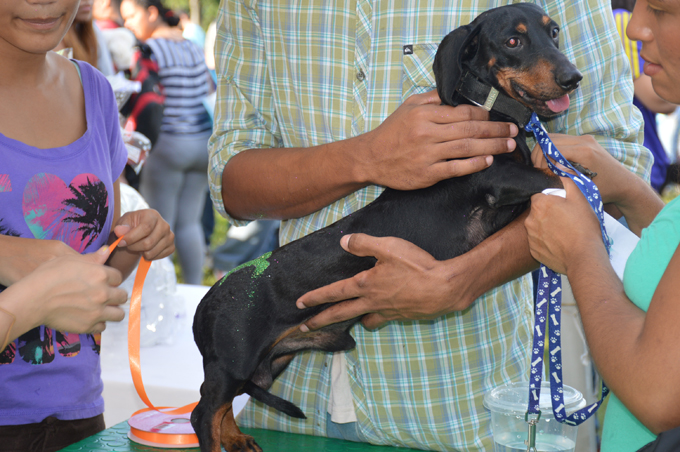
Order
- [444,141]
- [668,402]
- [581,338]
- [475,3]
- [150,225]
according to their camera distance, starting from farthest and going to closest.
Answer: [581,338] < [150,225] < [475,3] < [444,141] < [668,402]

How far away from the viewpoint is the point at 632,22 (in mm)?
1046

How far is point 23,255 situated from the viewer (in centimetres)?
132

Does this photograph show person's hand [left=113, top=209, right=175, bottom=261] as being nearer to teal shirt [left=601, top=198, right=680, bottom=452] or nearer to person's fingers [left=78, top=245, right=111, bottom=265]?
person's fingers [left=78, top=245, right=111, bottom=265]

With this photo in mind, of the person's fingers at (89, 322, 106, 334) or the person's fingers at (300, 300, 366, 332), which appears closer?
the person's fingers at (89, 322, 106, 334)

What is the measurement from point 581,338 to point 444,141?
1562 mm

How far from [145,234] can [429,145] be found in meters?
0.78

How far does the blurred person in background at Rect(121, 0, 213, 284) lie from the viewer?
5.16 m

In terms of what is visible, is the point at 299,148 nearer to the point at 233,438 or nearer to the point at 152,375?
the point at 233,438

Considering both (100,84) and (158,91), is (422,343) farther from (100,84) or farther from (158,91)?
(158,91)

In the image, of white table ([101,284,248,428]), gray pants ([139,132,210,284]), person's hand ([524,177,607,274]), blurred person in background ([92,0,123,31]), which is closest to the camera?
person's hand ([524,177,607,274])

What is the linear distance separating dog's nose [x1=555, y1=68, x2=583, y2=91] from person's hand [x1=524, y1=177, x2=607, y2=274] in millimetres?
255

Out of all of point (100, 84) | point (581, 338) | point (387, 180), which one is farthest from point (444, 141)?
point (581, 338)

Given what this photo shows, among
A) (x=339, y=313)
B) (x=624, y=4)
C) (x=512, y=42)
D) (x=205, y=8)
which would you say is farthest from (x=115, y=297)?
(x=205, y=8)

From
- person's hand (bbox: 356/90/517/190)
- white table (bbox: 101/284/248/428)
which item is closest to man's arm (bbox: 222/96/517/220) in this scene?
person's hand (bbox: 356/90/517/190)
